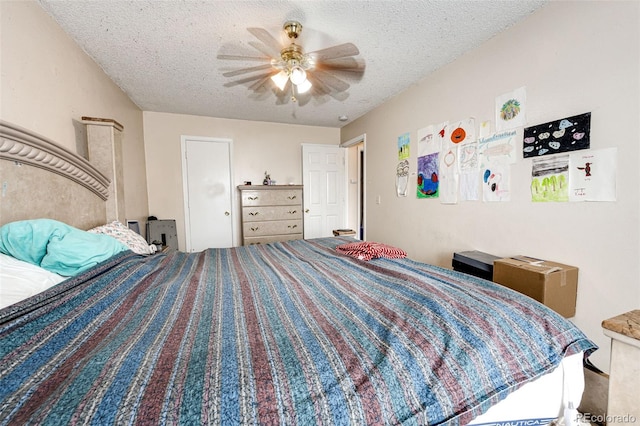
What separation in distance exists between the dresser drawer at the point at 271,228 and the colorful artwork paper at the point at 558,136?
2.88 metres

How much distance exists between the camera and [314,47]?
1.97 m

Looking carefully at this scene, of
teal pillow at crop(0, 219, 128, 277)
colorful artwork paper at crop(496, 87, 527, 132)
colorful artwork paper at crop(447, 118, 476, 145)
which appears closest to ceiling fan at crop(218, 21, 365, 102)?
colorful artwork paper at crop(447, 118, 476, 145)

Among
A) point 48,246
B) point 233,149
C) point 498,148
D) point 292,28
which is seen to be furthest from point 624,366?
point 233,149

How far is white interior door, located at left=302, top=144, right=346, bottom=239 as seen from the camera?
4.22 m

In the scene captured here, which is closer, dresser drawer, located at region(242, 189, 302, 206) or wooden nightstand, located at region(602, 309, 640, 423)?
wooden nightstand, located at region(602, 309, 640, 423)

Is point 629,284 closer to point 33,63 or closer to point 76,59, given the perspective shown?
point 33,63

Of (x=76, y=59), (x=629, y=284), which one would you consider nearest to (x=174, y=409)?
(x=629, y=284)

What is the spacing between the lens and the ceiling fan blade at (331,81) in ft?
7.72

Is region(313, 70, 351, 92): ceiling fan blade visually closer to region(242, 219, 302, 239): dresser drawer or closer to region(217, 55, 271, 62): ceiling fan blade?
region(217, 55, 271, 62): ceiling fan blade

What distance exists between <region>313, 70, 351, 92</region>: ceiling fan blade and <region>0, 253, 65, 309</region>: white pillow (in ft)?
7.53

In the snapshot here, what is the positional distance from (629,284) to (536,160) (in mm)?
826

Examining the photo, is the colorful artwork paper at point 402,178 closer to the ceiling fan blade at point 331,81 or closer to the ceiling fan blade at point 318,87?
the ceiling fan blade at point 331,81

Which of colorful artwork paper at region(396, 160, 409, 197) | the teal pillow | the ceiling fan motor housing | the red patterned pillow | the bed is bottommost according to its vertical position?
the bed

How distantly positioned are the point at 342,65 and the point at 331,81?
0.39 meters
